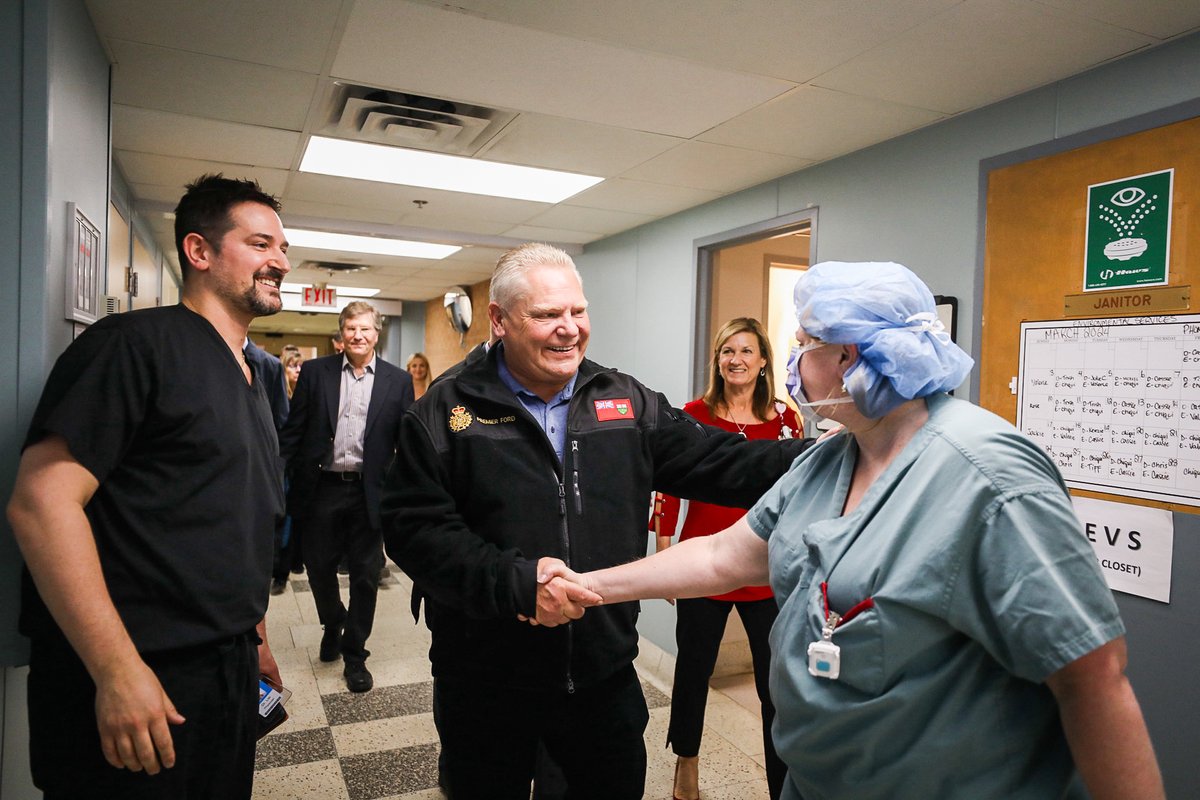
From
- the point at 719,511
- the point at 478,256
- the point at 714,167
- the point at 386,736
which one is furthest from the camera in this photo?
the point at 478,256

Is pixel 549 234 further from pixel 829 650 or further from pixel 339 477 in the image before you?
pixel 829 650

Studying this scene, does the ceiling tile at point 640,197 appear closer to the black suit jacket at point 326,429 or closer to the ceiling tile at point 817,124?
the ceiling tile at point 817,124

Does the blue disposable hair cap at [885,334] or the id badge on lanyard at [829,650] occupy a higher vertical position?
the blue disposable hair cap at [885,334]

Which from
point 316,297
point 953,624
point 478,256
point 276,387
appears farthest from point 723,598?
point 316,297

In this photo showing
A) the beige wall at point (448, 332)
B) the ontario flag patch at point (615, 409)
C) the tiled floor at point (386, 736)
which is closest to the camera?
the ontario flag patch at point (615, 409)

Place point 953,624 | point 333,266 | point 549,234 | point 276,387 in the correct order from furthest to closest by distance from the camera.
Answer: point 333,266, point 549,234, point 276,387, point 953,624

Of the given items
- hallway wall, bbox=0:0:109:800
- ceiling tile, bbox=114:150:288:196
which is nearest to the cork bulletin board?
hallway wall, bbox=0:0:109:800

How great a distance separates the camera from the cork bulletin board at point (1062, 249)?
2123mm

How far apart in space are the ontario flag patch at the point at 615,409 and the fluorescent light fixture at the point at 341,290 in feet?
25.6

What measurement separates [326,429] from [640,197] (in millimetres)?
2011

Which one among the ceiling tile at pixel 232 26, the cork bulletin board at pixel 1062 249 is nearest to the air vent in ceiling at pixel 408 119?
the ceiling tile at pixel 232 26

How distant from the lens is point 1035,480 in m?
0.97

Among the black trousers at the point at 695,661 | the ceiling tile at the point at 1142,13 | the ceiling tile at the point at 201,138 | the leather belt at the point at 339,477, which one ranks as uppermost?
the ceiling tile at the point at 1142,13

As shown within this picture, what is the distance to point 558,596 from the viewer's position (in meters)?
1.42
